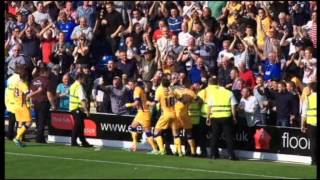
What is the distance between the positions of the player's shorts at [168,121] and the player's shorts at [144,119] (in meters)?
0.58

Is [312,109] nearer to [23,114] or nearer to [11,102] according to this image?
[23,114]

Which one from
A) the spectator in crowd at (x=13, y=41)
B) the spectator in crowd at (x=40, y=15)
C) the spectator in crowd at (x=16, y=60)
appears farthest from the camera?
the spectator in crowd at (x=40, y=15)

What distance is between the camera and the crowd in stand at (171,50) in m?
23.0

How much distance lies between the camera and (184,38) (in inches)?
1014

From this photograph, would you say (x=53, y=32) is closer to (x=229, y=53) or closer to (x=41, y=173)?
(x=229, y=53)

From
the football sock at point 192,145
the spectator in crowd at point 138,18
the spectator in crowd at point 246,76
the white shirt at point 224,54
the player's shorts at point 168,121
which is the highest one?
the spectator in crowd at point 138,18

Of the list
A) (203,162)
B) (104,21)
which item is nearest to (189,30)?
(104,21)

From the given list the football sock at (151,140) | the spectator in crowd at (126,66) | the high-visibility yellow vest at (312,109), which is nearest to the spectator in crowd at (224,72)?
the spectator in crowd at (126,66)

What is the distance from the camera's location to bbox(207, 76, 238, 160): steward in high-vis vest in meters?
20.9

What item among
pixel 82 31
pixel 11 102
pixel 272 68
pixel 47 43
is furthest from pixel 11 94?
pixel 272 68

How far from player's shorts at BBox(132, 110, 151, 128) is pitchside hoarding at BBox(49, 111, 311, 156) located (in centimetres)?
85

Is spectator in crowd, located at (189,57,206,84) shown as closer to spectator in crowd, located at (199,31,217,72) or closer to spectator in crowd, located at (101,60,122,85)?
spectator in crowd, located at (199,31,217,72)

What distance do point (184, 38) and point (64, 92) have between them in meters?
4.04

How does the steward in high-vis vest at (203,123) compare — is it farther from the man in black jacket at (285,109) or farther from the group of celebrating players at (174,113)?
the man in black jacket at (285,109)
